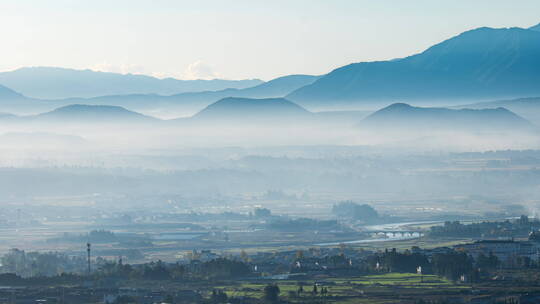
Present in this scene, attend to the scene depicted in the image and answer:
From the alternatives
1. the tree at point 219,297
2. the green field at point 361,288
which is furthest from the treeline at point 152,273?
the tree at point 219,297

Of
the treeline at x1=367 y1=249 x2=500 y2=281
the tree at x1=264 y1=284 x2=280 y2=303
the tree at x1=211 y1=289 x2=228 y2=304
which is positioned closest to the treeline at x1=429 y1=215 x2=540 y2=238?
the treeline at x1=367 y1=249 x2=500 y2=281

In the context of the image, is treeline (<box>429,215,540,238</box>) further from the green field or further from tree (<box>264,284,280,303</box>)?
tree (<box>264,284,280,303</box>)

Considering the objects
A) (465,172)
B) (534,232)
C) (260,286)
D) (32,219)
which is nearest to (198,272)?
(260,286)

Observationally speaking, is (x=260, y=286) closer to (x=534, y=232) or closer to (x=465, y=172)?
(x=534, y=232)

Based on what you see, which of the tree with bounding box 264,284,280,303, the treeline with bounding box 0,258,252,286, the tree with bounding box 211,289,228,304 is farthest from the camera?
the treeline with bounding box 0,258,252,286

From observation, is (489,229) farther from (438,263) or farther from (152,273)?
(152,273)

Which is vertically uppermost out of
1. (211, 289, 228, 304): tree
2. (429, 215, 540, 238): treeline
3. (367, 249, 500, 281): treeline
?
(429, 215, 540, 238): treeline

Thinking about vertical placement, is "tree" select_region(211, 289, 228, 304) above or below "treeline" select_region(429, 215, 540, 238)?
below

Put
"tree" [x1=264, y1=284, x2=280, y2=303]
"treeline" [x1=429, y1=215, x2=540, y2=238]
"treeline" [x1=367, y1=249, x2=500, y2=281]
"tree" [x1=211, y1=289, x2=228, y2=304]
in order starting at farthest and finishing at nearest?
1. "treeline" [x1=429, y1=215, x2=540, y2=238]
2. "treeline" [x1=367, y1=249, x2=500, y2=281]
3. "tree" [x1=264, y1=284, x2=280, y2=303]
4. "tree" [x1=211, y1=289, x2=228, y2=304]

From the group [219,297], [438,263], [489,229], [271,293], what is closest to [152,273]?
[219,297]
